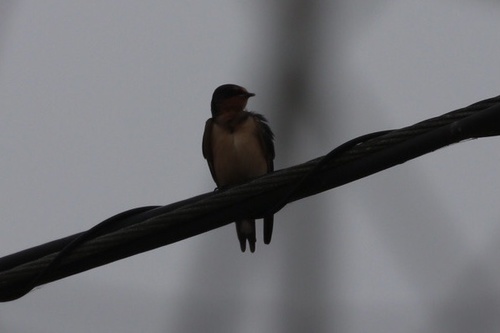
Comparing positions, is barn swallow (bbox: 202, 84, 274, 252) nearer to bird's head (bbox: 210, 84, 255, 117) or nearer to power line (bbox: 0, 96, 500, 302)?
bird's head (bbox: 210, 84, 255, 117)

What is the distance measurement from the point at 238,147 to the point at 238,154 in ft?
0.19

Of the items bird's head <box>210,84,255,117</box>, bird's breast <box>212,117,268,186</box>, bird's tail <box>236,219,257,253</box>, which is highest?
bird's head <box>210,84,255,117</box>

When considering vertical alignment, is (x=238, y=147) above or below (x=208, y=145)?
below

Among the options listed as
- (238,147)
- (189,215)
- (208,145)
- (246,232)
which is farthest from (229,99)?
(189,215)

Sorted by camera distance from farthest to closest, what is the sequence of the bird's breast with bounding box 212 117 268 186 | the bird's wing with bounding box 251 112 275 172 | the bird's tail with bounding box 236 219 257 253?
the bird's wing with bounding box 251 112 275 172 → the bird's breast with bounding box 212 117 268 186 → the bird's tail with bounding box 236 219 257 253

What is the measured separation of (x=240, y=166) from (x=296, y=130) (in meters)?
4.42

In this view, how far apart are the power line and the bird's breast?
9.80 ft

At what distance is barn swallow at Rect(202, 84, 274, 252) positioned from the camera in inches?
269

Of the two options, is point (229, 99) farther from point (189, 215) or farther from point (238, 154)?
point (189, 215)

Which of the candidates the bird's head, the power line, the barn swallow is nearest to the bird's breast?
the barn swallow

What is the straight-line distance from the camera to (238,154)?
6816 millimetres

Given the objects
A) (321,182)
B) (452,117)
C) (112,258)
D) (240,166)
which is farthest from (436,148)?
(240,166)

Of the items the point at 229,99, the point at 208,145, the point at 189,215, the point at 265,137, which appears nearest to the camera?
the point at 189,215

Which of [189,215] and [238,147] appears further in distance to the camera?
[238,147]
